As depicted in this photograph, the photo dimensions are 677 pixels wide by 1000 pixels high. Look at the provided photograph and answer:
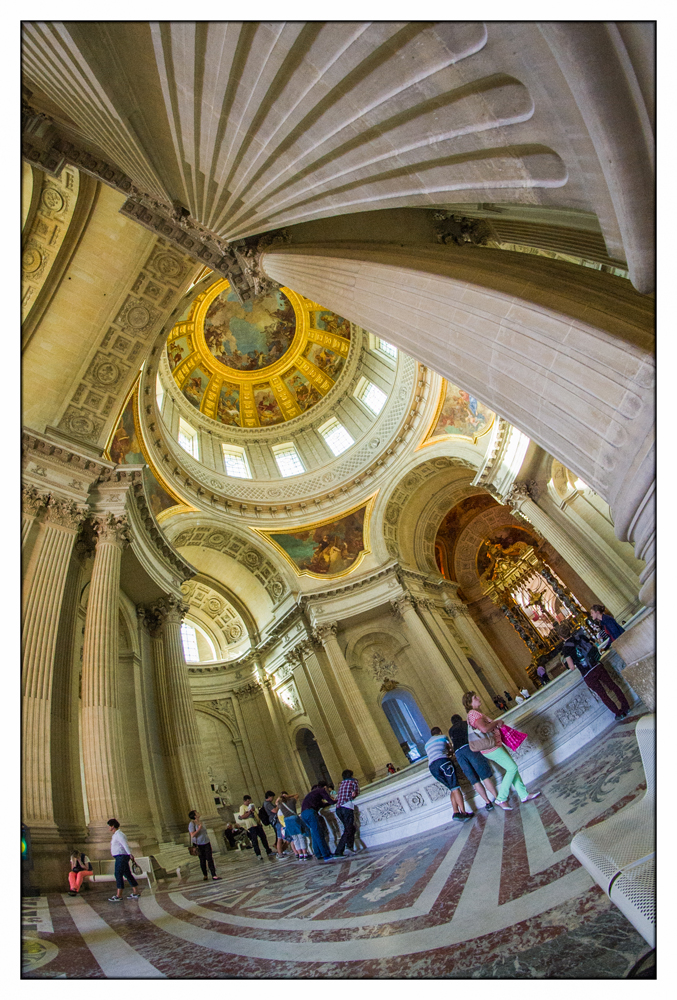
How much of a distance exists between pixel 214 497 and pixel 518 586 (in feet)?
41.1

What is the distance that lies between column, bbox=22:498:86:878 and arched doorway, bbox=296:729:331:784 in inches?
480

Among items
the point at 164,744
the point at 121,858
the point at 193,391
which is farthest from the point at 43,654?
the point at 193,391

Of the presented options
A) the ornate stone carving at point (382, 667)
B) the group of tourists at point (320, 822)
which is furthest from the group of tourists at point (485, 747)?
the ornate stone carving at point (382, 667)

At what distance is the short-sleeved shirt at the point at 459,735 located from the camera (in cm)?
504

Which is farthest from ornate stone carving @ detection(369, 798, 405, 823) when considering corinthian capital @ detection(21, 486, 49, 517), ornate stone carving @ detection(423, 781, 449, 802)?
corinthian capital @ detection(21, 486, 49, 517)

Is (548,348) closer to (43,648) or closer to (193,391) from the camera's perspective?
(43,648)

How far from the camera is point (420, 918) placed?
89.4 inches

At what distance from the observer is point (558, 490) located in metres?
11.4

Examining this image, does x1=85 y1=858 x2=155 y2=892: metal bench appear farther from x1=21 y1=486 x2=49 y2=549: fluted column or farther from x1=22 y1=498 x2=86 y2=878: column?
x1=21 y1=486 x2=49 y2=549: fluted column

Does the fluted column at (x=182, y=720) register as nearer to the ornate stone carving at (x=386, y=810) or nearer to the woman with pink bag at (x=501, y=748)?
the ornate stone carving at (x=386, y=810)

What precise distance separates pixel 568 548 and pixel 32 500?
1123 cm

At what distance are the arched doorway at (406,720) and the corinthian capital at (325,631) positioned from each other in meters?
2.88

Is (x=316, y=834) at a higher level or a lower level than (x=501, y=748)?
higher

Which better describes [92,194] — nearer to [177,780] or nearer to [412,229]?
[412,229]
